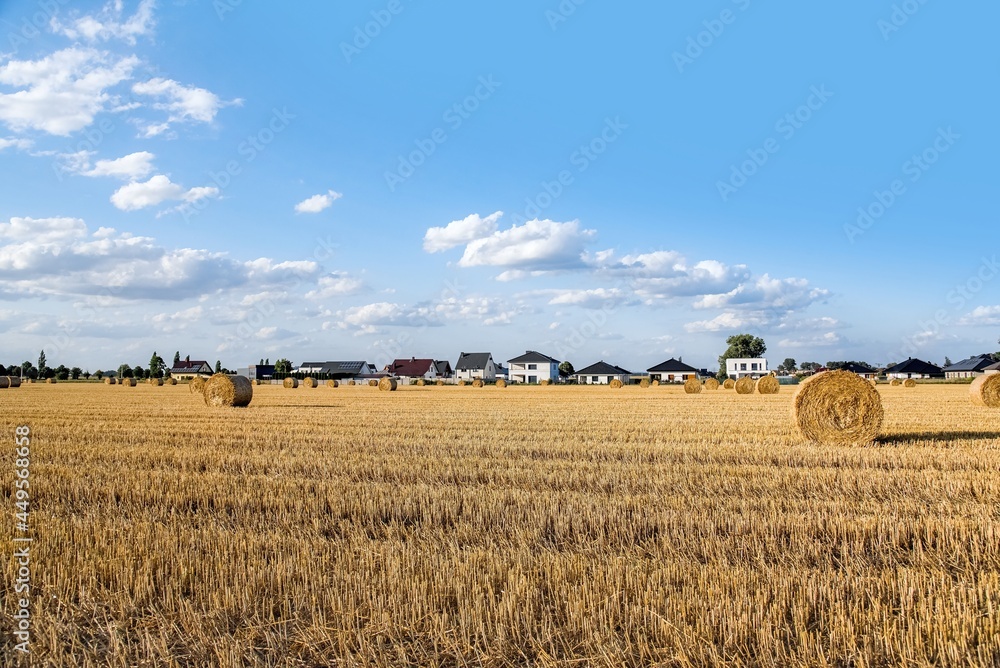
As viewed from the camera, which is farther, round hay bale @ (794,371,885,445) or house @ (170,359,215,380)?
house @ (170,359,215,380)

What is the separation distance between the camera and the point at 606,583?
4.97 metres

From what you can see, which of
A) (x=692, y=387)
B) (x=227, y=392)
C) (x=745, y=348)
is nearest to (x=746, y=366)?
(x=745, y=348)

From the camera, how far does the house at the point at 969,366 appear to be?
117 meters

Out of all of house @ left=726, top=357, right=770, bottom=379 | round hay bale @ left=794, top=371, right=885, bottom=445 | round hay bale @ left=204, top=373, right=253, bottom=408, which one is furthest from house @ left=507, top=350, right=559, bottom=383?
round hay bale @ left=794, top=371, right=885, bottom=445

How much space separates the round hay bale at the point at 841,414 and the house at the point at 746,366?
359 ft

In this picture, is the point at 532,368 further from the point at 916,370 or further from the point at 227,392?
the point at 227,392

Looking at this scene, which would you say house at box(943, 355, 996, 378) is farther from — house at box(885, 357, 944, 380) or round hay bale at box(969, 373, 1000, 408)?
round hay bale at box(969, 373, 1000, 408)

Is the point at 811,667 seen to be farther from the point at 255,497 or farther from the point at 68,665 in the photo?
the point at 255,497

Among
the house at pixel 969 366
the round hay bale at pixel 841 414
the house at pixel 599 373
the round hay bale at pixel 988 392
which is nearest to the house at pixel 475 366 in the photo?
the house at pixel 599 373

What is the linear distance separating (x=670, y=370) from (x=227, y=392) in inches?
4370

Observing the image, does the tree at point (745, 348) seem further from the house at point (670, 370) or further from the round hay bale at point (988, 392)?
the round hay bale at point (988, 392)

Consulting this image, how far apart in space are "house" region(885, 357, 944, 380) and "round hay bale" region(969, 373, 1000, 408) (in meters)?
108

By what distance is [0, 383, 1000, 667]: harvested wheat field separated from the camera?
4168 mm

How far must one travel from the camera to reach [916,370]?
126 meters
